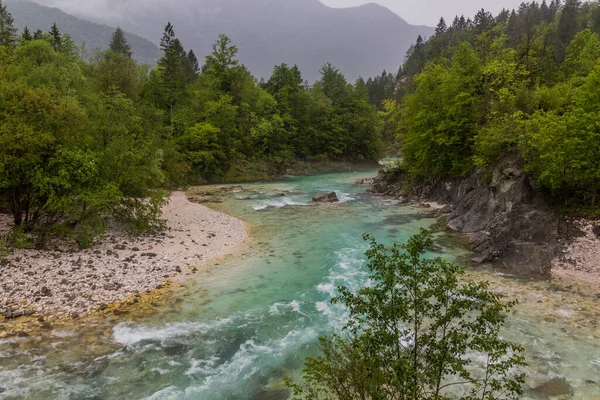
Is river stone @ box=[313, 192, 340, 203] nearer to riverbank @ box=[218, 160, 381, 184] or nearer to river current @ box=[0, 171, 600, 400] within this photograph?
river current @ box=[0, 171, 600, 400]

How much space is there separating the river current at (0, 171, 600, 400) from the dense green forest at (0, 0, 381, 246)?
8218 millimetres

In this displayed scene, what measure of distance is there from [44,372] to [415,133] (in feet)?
121

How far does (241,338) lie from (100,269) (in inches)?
350

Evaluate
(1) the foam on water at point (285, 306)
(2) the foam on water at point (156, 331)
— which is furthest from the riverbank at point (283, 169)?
(2) the foam on water at point (156, 331)

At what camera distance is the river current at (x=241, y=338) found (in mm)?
9773

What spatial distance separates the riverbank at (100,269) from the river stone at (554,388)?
14933 mm

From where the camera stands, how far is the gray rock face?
61.1 ft

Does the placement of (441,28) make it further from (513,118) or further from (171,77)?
(513,118)

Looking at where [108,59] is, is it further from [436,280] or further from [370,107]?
[436,280]

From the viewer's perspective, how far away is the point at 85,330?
39.8 feet

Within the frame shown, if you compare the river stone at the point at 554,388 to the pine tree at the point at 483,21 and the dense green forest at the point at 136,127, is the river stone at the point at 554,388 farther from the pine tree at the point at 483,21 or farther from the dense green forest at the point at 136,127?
the pine tree at the point at 483,21

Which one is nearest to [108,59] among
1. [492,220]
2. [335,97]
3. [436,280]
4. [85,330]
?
[335,97]

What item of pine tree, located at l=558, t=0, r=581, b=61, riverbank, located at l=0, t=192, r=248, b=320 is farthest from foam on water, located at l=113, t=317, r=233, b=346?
pine tree, located at l=558, t=0, r=581, b=61

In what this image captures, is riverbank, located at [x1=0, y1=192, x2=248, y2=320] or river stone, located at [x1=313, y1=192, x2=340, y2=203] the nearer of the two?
riverbank, located at [x1=0, y1=192, x2=248, y2=320]
